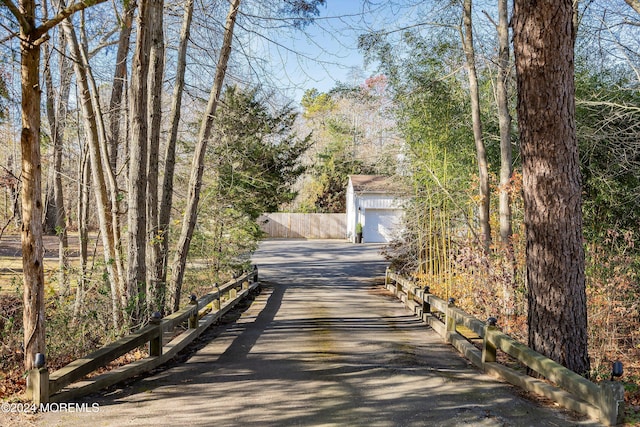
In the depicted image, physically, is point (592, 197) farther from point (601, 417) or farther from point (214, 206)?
point (214, 206)

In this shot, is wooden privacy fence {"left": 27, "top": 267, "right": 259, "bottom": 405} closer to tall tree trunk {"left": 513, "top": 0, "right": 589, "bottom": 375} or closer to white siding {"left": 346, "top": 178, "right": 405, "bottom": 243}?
tall tree trunk {"left": 513, "top": 0, "right": 589, "bottom": 375}

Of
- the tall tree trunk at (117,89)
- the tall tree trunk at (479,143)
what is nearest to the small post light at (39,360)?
the tall tree trunk at (117,89)

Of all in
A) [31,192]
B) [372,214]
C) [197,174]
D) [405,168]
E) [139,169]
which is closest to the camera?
[31,192]

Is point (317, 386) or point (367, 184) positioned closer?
point (317, 386)

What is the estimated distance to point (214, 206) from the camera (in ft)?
54.7

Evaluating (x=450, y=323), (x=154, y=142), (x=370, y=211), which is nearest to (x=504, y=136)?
(x=450, y=323)

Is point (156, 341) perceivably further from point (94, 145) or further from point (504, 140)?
point (504, 140)

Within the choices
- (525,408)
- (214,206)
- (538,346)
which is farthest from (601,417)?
(214,206)

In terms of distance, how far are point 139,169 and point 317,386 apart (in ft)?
14.7

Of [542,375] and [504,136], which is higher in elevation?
[504,136]

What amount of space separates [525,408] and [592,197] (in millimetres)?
7919

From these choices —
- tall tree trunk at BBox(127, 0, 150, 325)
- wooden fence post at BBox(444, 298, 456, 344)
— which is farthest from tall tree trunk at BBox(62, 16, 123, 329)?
wooden fence post at BBox(444, 298, 456, 344)

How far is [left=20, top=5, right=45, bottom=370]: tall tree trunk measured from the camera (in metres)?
5.55

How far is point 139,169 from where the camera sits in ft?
27.3
